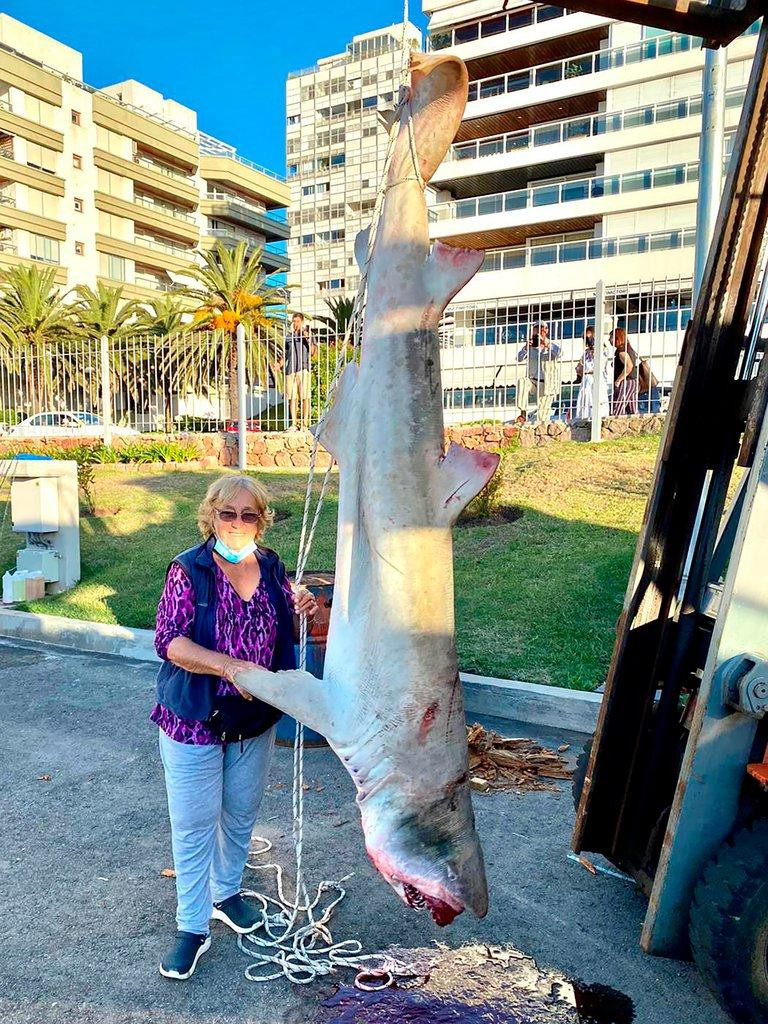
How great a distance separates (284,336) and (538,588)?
7596 mm

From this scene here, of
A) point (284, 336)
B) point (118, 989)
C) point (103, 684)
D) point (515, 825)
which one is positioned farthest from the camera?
point (284, 336)

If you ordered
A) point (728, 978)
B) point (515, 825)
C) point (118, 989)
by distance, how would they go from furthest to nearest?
point (515, 825) < point (118, 989) < point (728, 978)

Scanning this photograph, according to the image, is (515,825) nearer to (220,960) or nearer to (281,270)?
(220,960)

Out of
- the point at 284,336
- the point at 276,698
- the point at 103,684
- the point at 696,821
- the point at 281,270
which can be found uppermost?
the point at 281,270

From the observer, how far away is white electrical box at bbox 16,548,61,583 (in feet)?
29.4

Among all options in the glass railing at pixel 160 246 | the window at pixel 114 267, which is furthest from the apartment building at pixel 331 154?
the window at pixel 114 267

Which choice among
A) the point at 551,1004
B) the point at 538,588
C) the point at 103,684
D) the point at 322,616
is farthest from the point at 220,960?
the point at 538,588

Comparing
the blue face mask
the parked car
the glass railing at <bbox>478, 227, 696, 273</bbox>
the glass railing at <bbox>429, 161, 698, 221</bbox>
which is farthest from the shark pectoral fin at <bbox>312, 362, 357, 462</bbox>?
the glass railing at <bbox>429, 161, 698, 221</bbox>

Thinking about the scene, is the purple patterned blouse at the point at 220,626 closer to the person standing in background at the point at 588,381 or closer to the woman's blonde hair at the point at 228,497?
the woman's blonde hair at the point at 228,497

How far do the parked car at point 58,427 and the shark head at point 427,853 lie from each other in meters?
13.4

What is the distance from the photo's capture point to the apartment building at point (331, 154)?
61.3m

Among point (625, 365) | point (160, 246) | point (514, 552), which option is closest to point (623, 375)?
point (625, 365)

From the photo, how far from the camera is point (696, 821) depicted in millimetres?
2580

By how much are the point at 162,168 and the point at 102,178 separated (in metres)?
7.19
